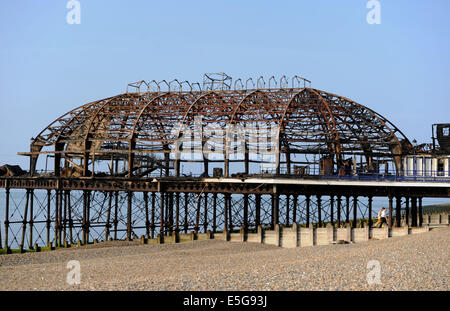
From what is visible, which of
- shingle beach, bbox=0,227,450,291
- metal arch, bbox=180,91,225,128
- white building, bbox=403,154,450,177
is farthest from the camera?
metal arch, bbox=180,91,225,128

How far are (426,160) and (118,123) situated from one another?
29.3 m

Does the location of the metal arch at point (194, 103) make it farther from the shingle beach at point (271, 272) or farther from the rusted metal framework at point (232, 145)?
the shingle beach at point (271, 272)

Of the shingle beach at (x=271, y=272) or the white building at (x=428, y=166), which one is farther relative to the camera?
the white building at (x=428, y=166)

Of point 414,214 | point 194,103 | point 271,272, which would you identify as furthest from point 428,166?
point 271,272

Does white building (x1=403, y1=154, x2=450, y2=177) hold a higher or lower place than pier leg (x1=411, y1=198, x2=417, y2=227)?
higher

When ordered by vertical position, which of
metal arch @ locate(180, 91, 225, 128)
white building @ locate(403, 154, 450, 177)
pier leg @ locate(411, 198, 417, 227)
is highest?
metal arch @ locate(180, 91, 225, 128)

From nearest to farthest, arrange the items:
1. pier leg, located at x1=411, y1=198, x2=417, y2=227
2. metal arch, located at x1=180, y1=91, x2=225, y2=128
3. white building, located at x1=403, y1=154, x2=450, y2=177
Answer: white building, located at x1=403, y1=154, x2=450, y2=177
pier leg, located at x1=411, y1=198, x2=417, y2=227
metal arch, located at x1=180, y1=91, x2=225, y2=128

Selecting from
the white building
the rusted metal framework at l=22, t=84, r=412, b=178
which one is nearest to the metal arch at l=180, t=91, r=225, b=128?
the rusted metal framework at l=22, t=84, r=412, b=178

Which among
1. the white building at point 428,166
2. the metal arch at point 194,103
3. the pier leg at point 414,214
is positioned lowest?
the pier leg at point 414,214

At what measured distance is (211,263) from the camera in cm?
3025

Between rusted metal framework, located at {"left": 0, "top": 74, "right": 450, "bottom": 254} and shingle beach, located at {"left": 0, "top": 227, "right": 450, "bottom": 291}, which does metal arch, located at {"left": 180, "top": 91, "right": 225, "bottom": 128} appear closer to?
rusted metal framework, located at {"left": 0, "top": 74, "right": 450, "bottom": 254}

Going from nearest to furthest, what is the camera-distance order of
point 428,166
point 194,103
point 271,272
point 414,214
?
point 271,272, point 428,166, point 414,214, point 194,103

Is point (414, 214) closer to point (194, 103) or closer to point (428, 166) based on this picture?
point (428, 166)

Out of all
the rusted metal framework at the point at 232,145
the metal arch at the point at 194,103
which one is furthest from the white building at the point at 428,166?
the metal arch at the point at 194,103
